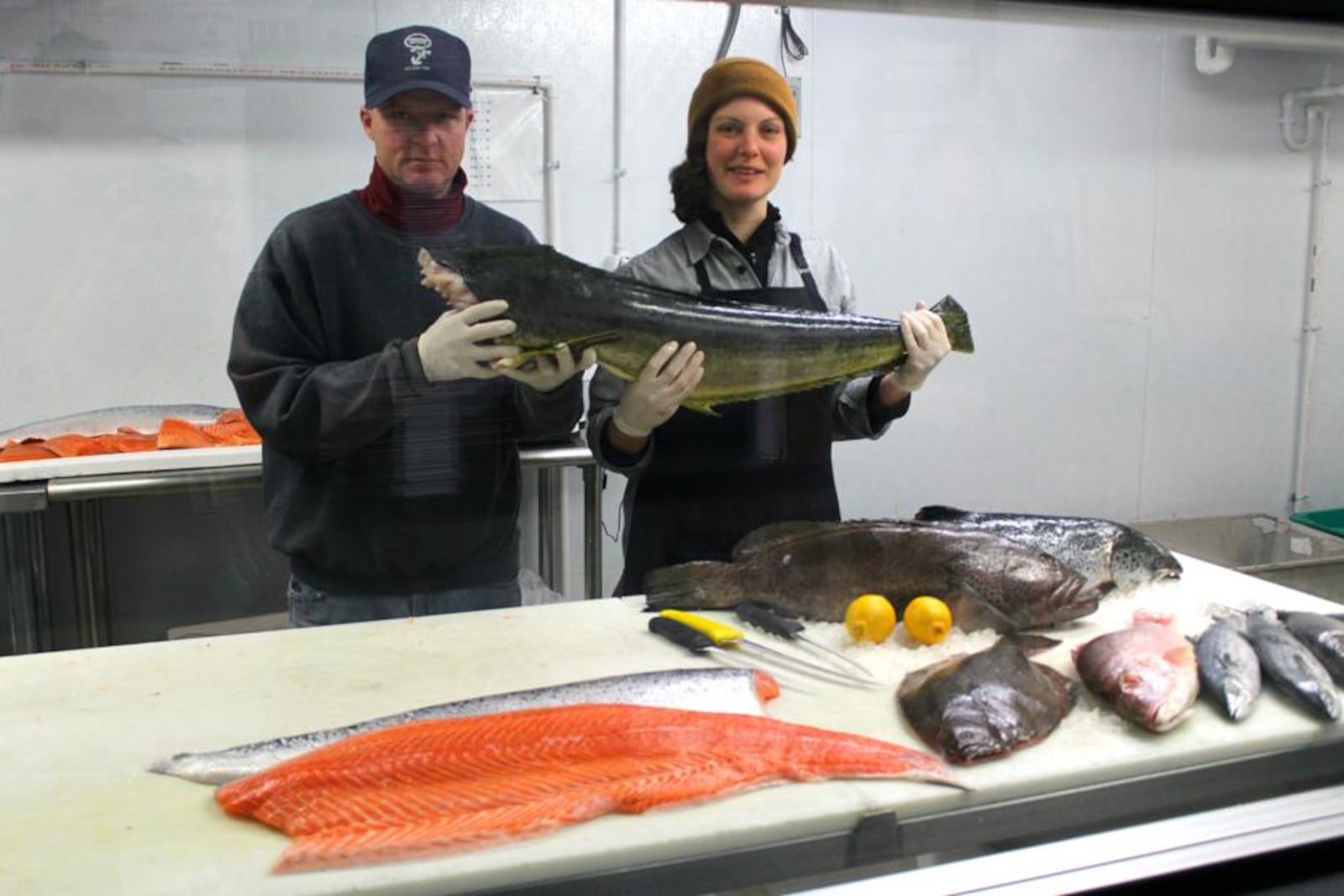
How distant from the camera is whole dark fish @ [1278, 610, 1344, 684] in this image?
1.60 metres

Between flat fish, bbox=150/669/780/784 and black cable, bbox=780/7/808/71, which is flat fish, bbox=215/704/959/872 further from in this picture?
black cable, bbox=780/7/808/71

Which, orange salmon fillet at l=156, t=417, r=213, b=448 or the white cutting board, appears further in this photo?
orange salmon fillet at l=156, t=417, r=213, b=448

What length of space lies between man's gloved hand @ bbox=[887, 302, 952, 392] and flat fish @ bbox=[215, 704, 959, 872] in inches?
25.6

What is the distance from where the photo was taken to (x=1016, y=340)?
75.0 inches

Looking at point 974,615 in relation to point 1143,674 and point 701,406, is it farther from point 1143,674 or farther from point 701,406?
point 701,406

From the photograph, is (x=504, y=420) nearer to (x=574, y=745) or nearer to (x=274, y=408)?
(x=274, y=408)

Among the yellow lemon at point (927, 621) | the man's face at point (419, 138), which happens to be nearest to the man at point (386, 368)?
the man's face at point (419, 138)

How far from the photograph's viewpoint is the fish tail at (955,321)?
177cm

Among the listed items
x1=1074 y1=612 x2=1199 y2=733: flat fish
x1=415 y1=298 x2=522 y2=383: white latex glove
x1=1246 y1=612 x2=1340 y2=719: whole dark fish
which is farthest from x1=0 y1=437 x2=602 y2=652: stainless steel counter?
x1=1246 y1=612 x2=1340 y2=719: whole dark fish

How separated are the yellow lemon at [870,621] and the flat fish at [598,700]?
0.66ft

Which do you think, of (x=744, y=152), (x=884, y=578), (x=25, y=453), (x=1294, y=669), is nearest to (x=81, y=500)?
(x=25, y=453)

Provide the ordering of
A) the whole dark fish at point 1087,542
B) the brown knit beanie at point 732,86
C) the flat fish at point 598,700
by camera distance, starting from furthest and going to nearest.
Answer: the whole dark fish at point 1087,542, the brown knit beanie at point 732,86, the flat fish at point 598,700

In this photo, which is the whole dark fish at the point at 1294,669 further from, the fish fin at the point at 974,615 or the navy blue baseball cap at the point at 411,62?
the navy blue baseball cap at the point at 411,62

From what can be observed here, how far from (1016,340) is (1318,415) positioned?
630 millimetres
